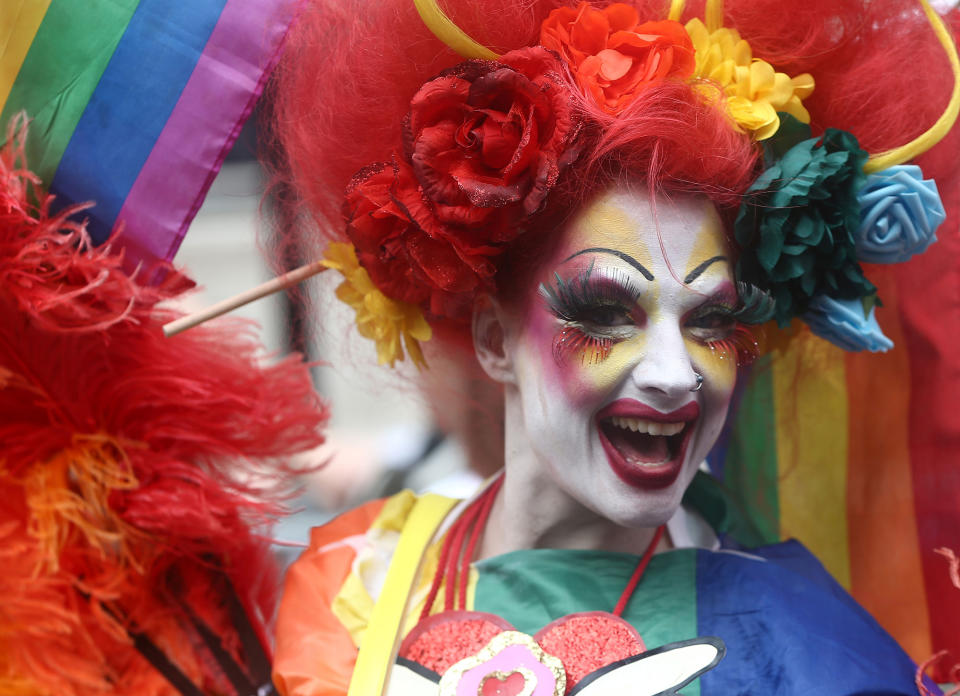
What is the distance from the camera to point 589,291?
1.12m

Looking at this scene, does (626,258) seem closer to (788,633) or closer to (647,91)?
(647,91)

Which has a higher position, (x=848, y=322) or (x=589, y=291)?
(x=848, y=322)

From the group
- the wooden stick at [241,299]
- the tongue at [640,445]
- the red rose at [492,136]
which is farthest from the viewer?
the wooden stick at [241,299]

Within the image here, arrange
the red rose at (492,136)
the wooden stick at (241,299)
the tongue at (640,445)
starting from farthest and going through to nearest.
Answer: the wooden stick at (241,299), the tongue at (640,445), the red rose at (492,136)

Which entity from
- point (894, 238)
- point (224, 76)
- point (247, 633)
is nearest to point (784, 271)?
point (894, 238)

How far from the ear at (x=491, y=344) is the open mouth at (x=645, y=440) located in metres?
0.18

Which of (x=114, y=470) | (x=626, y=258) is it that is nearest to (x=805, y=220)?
(x=626, y=258)

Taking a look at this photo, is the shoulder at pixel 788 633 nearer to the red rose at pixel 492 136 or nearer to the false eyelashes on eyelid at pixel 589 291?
the false eyelashes on eyelid at pixel 589 291

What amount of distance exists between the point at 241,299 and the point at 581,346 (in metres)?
0.47

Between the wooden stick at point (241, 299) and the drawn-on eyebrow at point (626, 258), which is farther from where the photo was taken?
the wooden stick at point (241, 299)

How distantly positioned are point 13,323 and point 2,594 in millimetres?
359

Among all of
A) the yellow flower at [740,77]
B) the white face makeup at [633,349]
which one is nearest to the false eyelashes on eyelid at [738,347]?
the white face makeup at [633,349]

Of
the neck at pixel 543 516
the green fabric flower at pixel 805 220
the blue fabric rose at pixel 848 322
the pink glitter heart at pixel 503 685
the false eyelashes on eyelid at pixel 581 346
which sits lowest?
the pink glitter heart at pixel 503 685

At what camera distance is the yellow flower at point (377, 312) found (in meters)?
1.32
